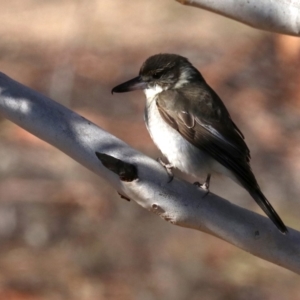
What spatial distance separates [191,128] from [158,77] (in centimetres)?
47

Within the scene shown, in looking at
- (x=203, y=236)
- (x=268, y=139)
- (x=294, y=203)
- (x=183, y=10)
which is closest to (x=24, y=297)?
(x=203, y=236)

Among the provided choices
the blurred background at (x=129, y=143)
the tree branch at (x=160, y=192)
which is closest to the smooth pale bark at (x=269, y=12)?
the tree branch at (x=160, y=192)

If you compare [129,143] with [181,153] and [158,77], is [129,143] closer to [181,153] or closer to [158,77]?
[158,77]

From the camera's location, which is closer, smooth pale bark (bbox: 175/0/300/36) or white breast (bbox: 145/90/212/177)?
smooth pale bark (bbox: 175/0/300/36)

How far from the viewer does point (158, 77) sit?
4383mm

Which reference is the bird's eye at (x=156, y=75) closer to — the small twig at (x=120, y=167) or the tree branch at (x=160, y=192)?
the tree branch at (x=160, y=192)

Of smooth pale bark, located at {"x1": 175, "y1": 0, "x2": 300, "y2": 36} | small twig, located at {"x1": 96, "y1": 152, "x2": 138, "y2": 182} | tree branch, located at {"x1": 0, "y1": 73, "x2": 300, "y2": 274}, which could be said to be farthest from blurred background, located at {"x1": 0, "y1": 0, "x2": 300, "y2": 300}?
smooth pale bark, located at {"x1": 175, "y1": 0, "x2": 300, "y2": 36}

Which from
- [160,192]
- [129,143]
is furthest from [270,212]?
[129,143]

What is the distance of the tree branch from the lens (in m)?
3.41

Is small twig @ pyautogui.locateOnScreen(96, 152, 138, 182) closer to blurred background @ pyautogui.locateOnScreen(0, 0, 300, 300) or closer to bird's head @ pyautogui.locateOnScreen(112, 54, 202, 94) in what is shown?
bird's head @ pyautogui.locateOnScreen(112, 54, 202, 94)

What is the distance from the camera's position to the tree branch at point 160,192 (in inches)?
134

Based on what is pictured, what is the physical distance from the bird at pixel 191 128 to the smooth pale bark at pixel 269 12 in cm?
83

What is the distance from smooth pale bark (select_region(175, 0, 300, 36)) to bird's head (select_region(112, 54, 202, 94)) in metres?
1.16

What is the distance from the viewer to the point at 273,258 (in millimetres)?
3469
